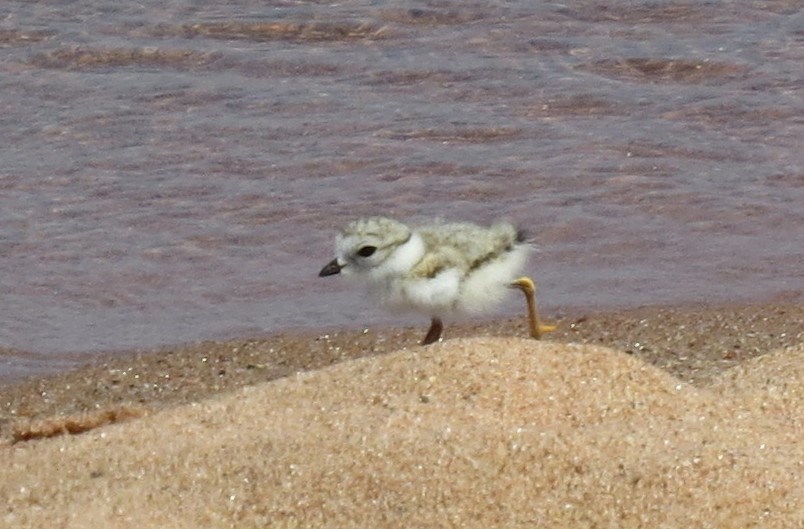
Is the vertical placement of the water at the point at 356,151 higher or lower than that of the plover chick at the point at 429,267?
lower

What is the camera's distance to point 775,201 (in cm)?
784

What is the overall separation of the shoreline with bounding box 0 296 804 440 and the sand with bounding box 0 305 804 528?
0.33 m

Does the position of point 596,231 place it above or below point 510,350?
below

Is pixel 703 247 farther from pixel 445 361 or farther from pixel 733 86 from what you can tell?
pixel 445 361

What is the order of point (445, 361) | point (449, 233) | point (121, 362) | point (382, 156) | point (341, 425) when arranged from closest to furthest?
1. point (341, 425)
2. point (445, 361)
3. point (449, 233)
4. point (121, 362)
5. point (382, 156)

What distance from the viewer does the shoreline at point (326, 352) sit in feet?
19.4

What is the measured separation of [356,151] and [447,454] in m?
4.58

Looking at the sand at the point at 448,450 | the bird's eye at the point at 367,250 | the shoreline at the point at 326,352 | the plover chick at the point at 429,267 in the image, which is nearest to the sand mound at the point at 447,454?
the sand at the point at 448,450

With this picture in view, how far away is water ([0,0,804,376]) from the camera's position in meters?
7.13

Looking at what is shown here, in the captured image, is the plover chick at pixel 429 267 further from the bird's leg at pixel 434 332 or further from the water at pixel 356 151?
the water at pixel 356 151

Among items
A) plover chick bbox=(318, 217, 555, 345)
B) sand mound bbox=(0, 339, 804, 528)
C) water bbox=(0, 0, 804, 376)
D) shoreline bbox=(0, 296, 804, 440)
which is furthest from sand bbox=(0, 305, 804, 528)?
water bbox=(0, 0, 804, 376)

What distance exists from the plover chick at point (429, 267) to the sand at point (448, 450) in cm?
48

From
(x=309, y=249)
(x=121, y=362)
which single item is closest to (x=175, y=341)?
(x=121, y=362)

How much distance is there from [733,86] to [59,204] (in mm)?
3863
